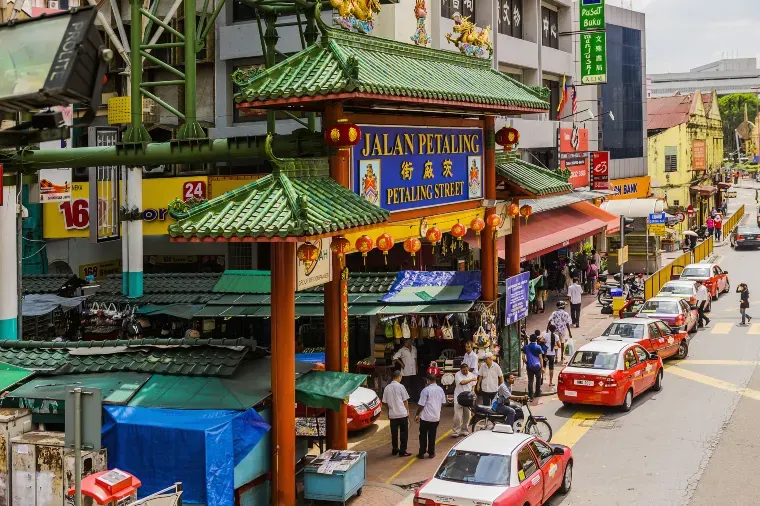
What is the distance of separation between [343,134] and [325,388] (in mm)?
4148

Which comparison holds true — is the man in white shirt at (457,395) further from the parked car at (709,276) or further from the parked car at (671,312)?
the parked car at (709,276)

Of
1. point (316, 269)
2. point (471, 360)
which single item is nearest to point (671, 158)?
point (471, 360)

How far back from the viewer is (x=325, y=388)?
15.3 meters

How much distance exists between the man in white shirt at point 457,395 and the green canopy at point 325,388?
4271 mm

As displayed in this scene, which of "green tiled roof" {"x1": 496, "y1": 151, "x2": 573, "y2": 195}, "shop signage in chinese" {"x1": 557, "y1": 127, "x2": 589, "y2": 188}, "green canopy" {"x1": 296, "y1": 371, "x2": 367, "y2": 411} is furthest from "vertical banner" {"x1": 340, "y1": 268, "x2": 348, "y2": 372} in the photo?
"shop signage in chinese" {"x1": 557, "y1": 127, "x2": 589, "y2": 188}

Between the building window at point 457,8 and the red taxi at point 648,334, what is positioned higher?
the building window at point 457,8

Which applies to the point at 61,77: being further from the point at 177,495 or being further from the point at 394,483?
the point at 394,483

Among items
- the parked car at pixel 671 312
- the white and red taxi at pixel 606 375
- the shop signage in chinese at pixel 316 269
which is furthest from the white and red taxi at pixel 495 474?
the parked car at pixel 671 312

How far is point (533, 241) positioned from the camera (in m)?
31.5

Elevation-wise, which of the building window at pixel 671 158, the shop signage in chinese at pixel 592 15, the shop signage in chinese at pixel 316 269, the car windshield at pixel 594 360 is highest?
the shop signage in chinese at pixel 592 15

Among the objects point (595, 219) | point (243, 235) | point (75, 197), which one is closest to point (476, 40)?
point (243, 235)

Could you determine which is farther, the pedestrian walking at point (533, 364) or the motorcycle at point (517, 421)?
the pedestrian walking at point (533, 364)

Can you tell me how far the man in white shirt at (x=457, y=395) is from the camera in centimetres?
1944

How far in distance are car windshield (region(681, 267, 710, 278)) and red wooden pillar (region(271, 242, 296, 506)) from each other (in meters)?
28.4
